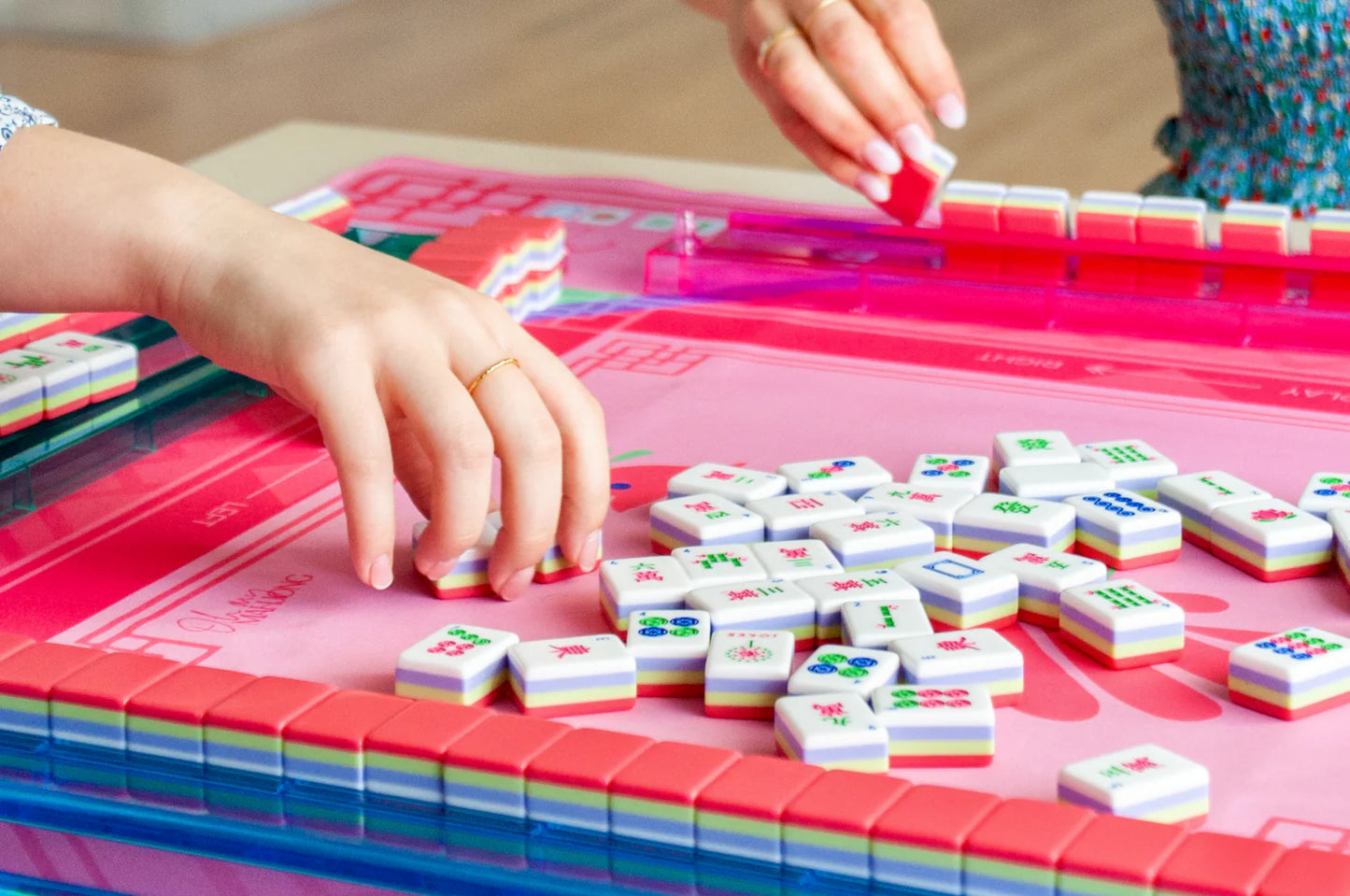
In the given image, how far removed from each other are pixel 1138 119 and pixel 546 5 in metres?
2.32

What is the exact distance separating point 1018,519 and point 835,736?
275mm

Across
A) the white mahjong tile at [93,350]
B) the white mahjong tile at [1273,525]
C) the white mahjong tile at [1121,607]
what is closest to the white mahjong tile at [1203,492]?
the white mahjong tile at [1273,525]

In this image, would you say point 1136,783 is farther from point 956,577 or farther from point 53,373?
point 53,373

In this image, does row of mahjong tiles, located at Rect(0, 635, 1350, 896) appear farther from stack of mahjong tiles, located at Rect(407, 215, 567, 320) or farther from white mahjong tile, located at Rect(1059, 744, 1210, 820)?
stack of mahjong tiles, located at Rect(407, 215, 567, 320)

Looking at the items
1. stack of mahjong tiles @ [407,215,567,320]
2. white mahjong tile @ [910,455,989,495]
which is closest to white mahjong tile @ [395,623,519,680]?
white mahjong tile @ [910,455,989,495]

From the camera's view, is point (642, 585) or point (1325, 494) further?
point (1325, 494)

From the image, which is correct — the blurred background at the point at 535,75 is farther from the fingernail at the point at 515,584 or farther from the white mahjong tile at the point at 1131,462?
the fingernail at the point at 515,584

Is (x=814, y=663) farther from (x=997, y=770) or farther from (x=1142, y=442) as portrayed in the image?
(x=1142, y=442)

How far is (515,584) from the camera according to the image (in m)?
0.92

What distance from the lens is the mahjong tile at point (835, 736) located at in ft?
2.42

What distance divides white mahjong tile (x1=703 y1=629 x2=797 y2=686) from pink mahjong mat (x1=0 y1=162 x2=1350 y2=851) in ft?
0.08

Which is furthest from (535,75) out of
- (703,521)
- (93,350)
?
(703,521)

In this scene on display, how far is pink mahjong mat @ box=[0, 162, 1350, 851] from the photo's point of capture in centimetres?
79

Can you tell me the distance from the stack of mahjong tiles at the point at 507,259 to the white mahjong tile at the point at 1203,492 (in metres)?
0.56
